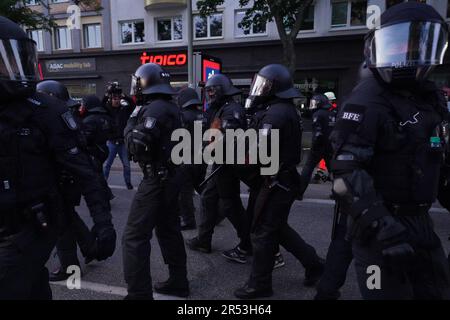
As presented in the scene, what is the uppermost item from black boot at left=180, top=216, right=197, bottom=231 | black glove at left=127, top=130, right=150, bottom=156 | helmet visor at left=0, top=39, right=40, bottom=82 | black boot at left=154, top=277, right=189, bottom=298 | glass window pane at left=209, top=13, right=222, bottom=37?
glass window pane at left=209, top=13, right=222, bottom=37

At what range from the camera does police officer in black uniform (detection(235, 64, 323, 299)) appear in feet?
9.50

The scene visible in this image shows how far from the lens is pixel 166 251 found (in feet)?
10.00

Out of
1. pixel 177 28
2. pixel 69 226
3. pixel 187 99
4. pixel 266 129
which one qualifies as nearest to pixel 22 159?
pixel 69 226

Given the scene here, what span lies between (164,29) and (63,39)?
5.83m

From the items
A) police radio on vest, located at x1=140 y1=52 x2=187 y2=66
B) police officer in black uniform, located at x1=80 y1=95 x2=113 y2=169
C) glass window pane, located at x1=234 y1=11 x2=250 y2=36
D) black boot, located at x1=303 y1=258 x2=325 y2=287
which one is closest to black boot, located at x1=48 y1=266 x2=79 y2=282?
police officer in black uniform, located at x1=80 y1=95 x2=113 y2=169

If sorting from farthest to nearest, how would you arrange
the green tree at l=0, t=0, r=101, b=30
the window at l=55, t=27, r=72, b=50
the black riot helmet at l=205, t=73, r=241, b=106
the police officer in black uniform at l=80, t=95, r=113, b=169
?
the window at l=55, t=27, r=72, b=50
the green tree at l=0, t=0, r=101, b=30
the police officer in black uniform at l=80, t=95, r=113, b=169
the black riot helmet at l=205, t=73, r=241, b=106

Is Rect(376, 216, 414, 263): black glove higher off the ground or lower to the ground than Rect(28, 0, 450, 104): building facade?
lower

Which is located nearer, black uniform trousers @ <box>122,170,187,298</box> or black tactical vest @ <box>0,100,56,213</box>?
black tactical vest @ <box>0,100,56,213</box>

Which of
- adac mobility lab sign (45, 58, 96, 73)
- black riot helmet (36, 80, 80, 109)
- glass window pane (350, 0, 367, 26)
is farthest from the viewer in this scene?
adac mobility lab sign (45, 58, 96, 73)

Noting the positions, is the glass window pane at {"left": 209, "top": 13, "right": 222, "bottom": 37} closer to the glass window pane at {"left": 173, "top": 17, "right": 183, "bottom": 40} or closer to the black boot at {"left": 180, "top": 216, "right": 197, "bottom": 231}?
the glass window pane at {"left": 173, "top": 17, "right": 183, "bottom": 40}

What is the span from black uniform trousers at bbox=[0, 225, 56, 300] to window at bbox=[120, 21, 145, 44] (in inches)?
690

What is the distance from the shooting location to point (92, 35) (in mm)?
18797

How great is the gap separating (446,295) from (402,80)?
1071 millimetres

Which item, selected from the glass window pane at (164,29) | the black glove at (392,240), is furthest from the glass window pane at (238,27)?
the black glove at (392,240)
